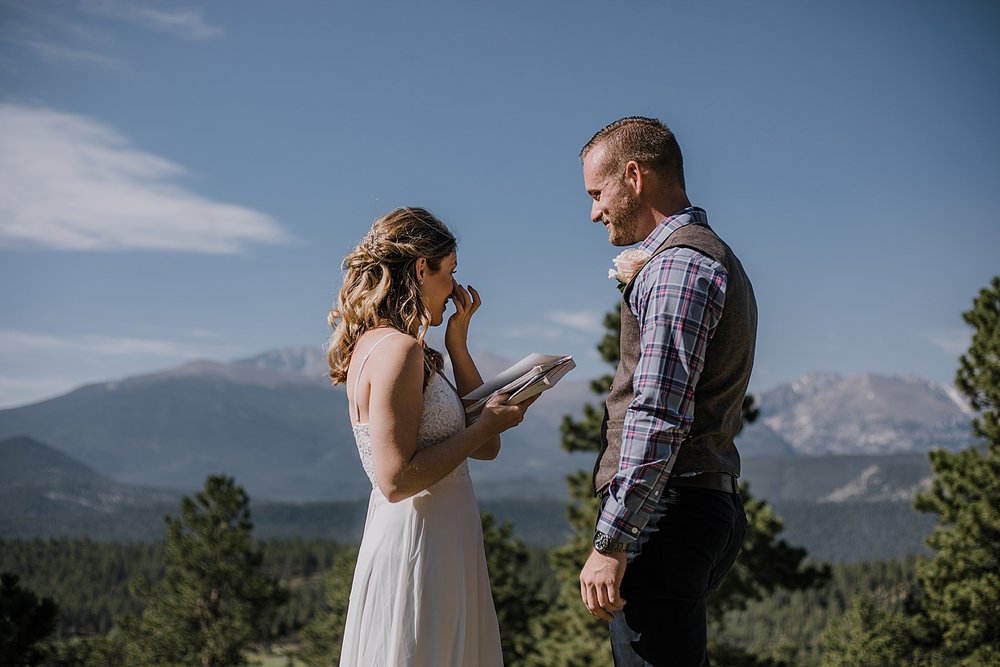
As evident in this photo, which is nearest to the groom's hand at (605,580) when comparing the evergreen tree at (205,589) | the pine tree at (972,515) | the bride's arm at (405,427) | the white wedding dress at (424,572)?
the bride's arm at (405,427)

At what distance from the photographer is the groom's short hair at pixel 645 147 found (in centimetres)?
318

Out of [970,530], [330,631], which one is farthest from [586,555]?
[330,631]

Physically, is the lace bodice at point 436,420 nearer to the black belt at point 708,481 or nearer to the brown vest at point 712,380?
the brown vest at point 712,380

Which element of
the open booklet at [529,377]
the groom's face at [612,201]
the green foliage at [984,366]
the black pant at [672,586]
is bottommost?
the black pant at [672,586]

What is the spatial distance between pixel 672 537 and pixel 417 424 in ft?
3.33

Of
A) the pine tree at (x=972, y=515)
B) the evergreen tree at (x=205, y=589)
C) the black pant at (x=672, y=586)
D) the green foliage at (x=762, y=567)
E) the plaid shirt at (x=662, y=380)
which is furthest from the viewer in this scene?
the evergreen tree at (x=205, y=589)

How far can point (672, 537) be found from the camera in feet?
9.65

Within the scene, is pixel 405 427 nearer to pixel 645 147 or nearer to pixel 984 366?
pixel 645 147

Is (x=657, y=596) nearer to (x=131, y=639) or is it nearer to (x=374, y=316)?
(x=374, y=316)

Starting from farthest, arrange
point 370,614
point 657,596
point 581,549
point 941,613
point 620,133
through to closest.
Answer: point 581,549 < point 941,613 < point 370,614 < point 620,133 < point 657,596

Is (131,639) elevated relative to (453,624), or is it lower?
lower

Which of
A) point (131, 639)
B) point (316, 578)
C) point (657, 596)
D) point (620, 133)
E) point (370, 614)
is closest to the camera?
point (657, 596)

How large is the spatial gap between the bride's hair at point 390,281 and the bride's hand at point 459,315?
21cm

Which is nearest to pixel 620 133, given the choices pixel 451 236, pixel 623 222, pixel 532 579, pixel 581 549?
pixel 623 222
